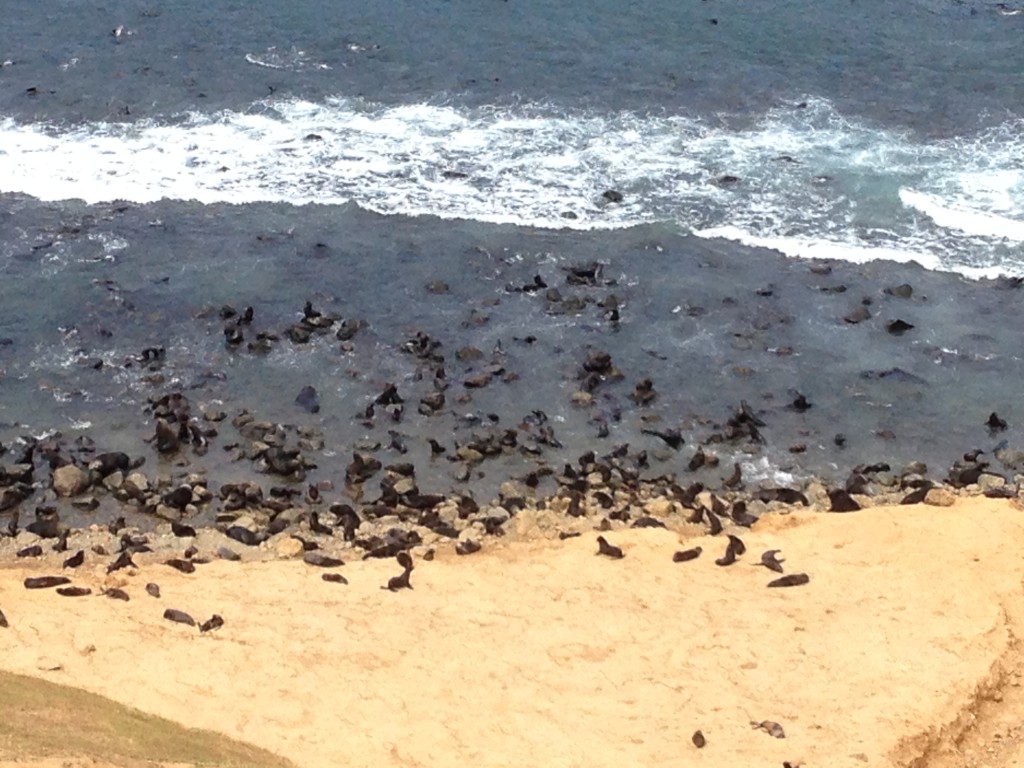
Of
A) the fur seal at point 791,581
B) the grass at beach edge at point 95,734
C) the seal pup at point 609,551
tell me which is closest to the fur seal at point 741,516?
the fur seal at point 791,581

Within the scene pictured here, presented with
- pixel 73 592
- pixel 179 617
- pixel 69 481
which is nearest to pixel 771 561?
pixel 179 617

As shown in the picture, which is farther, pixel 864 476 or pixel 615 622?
pixel 864 476

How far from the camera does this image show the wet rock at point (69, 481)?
2486cm

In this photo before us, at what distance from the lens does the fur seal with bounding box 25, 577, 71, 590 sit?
2148 centimetres

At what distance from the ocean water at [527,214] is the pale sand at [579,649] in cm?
394

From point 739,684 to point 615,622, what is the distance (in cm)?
227

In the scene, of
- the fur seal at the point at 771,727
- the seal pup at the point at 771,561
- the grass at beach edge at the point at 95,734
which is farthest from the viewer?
the seal pup at the point at 771,561

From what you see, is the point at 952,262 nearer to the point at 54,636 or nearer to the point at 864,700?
the point at 864,700

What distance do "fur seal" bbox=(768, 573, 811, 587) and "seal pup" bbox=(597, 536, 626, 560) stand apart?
8.22 feet

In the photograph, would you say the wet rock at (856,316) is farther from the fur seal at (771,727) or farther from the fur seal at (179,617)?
the fur seal at (179,617)

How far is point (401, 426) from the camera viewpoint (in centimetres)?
2722

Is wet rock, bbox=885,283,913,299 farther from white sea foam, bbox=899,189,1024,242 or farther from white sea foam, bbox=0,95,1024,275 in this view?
white sea foam, bbox=899,189,1024,242

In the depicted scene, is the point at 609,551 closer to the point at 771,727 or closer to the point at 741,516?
the point at 741,516

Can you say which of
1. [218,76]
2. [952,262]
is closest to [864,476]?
[952,262]
